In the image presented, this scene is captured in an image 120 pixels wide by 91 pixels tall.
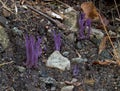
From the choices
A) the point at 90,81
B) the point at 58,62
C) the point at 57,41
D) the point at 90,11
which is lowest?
the point at 90,81

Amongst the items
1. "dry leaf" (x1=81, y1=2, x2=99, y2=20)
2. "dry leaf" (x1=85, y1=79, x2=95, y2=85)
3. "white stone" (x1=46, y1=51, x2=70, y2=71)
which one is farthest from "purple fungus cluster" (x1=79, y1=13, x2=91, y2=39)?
"dry leaf" (x1=85, y1=79, x2=95, y2=85)

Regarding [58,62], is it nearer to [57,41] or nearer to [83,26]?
[57,41]

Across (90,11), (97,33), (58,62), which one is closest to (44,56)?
(58,62)

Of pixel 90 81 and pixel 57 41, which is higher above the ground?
pixel 57 41

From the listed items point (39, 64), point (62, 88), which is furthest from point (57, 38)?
point (62, 88)

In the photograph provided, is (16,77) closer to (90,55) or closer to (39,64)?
(39,64)

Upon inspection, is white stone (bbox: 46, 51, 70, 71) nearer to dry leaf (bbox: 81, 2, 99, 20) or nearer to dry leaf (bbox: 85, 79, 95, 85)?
dry leaf (bbox: 85, 79, 95, 85)
